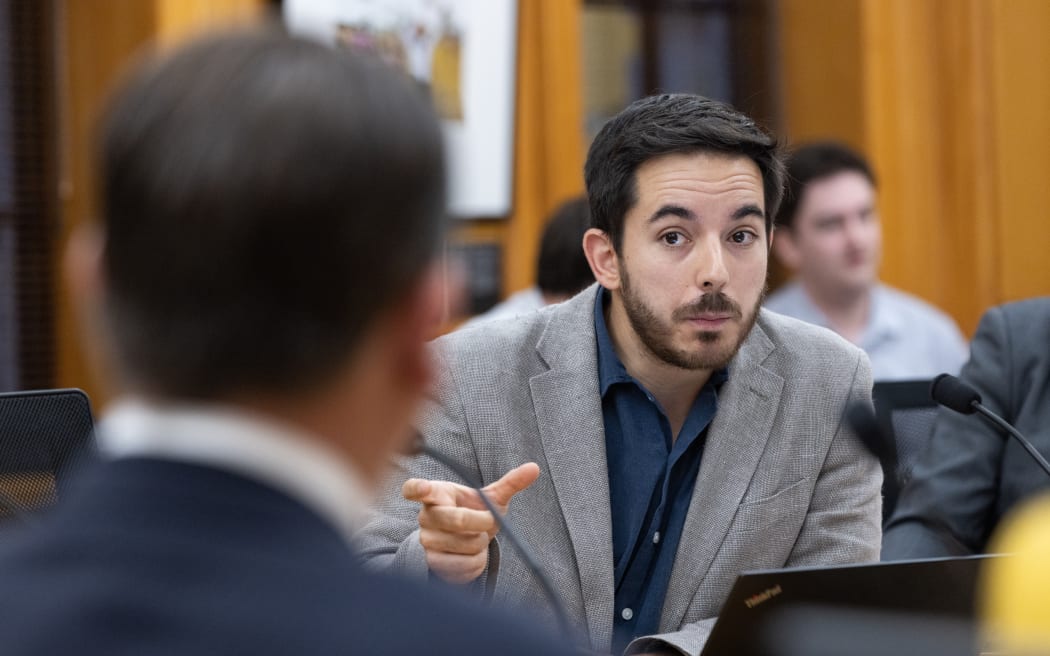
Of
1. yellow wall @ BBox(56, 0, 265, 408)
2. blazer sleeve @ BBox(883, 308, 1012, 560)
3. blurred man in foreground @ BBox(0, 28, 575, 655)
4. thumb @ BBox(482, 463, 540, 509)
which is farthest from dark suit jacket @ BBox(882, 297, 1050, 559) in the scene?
yellow wall @ BBox(56, 0, 265, 408)

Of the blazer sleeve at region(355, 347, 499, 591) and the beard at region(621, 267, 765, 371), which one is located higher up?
the beard at region(621, 267, 765, 371)

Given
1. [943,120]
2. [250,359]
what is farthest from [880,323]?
[250,359]

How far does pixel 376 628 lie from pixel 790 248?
4296 mm

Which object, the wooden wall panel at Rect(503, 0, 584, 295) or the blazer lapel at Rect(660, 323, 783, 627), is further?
the wooden wall panel at Rect(503, 0, 584, 295)

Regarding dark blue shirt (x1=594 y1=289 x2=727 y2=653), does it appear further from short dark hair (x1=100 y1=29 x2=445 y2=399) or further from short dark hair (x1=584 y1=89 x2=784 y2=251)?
short dark hair (x1=100 y1=29 x2=445 y2=399)

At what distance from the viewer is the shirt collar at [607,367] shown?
7.67 feet

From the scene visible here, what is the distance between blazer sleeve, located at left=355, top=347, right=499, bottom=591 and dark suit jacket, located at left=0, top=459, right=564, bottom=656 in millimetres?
1277

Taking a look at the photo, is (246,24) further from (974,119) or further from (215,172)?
(974,119)

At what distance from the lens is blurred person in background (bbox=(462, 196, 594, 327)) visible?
12.4 ft

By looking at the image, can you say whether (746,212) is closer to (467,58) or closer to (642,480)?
(642,480)

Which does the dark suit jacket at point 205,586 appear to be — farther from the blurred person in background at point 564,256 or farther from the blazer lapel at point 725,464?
the blurred person in background at point 564,256

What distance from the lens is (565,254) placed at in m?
3.83

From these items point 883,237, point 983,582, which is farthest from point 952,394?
point 883,237

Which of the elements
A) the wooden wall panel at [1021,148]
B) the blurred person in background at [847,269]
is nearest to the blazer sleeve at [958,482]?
the blurred person in background at [847,269]
